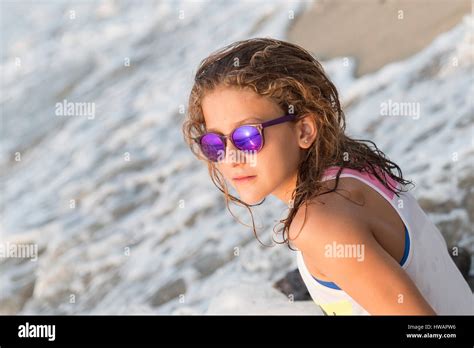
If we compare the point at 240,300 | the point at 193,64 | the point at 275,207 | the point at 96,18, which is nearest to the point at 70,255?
the point at 275,207

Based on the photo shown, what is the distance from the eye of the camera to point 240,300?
3.69 meters

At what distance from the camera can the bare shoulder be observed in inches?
67.0

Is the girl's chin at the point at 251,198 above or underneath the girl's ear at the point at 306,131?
underneath

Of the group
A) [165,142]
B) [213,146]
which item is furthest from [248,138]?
[165,142]

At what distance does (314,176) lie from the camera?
6.36ft

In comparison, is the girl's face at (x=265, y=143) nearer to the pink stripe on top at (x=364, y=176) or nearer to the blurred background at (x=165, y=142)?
the pink stripe on top at (x=364, y=176)

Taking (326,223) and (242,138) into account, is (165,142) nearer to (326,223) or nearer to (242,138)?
(242,138)

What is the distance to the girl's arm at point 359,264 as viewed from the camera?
5.45ft

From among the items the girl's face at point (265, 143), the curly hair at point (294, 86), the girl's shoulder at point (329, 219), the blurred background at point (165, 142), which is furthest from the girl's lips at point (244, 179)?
the blurred background at point (165, 142)

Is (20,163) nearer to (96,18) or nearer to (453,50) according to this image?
(96,18)

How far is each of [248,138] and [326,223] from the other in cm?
34

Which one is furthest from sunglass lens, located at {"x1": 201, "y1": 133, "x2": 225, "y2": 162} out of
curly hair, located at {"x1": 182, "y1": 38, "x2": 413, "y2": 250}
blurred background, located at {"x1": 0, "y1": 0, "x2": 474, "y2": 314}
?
blurred background, located at {"x1": 0, "y1": 0, "x2": 474, "y2": 314}

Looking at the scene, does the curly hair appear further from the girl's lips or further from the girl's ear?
the girl's lips
